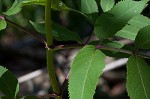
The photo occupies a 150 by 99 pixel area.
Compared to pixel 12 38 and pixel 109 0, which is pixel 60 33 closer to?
pixel 109 0

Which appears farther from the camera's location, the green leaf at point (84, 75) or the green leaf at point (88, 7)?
the green leaf at point (88, 7)

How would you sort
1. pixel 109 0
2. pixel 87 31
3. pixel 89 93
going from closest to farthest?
pixel 89 93 → pixel 109 0 → pixel 87 31

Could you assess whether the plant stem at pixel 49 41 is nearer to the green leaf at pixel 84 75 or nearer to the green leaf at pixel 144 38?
the green leaf at pixel 84 75

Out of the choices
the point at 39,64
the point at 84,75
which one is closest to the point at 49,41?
the point at 84,75

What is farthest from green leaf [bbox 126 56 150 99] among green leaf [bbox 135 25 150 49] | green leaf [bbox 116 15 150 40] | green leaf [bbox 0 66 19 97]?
green leaf [bbox 0 66 19 97]

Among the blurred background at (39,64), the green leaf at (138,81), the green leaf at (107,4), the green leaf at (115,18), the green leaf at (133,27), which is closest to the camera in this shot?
the green leaf at (138,81)

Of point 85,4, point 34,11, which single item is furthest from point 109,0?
point 34,11

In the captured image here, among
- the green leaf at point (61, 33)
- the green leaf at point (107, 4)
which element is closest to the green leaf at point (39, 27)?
the green leaf at point (61, 33)
